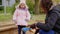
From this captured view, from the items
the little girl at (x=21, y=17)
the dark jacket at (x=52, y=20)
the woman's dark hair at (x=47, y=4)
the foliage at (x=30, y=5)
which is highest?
the woman's dark hair at (x=47, y=4)

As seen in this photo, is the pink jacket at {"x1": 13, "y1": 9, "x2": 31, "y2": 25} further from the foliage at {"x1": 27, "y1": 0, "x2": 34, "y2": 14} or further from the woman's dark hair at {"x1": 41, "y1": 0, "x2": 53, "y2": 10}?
the foliage at {"x1": 27, "y1": 0, "x2": 34, "y2": 14}

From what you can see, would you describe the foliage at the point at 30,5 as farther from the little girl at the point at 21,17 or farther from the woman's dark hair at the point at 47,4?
the woman's dark hair at the point at 47,4

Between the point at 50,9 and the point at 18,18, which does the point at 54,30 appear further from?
the point at 18,18

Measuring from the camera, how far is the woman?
2.52 metres

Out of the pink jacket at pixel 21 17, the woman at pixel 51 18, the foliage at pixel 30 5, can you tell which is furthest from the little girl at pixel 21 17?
the foliage at pixel 30 5

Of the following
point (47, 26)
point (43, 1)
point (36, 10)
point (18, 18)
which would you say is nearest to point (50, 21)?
point (47, 26)

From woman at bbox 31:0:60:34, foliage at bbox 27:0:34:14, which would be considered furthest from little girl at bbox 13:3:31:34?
foliage at bbox 27:0:34:14

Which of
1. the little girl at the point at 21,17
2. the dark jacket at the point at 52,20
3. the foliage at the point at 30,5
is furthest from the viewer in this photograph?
the foliage at the point at 30,5

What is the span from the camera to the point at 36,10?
21.6 m

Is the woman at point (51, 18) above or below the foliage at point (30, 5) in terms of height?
above

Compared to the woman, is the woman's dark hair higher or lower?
higher

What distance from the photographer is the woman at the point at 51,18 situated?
2523 mm

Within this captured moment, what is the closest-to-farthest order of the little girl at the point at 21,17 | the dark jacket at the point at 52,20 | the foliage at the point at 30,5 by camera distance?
1. the dark jacket at the point at 52,20
2. the little girl at the point at 21,17
3. the foliage at the point at 30,5

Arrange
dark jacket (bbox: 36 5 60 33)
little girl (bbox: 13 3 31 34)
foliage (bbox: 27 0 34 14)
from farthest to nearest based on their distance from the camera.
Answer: foliage (bbox: 27 0 34 14), little girl (bbox: 13 3 31 34), dark jacket (bbox: 36 5 60 33)
